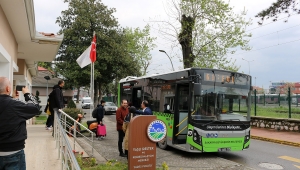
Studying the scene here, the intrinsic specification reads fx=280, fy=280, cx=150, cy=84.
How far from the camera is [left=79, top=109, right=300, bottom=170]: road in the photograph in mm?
8467

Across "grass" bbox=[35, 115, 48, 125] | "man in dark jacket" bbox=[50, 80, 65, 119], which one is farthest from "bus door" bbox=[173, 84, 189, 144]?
"grass" bbox=[35, 115, 48, 125]

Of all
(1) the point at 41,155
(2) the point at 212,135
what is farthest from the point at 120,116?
(2) the point at 212,135

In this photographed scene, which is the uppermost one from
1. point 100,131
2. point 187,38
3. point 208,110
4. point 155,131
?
point 187,38

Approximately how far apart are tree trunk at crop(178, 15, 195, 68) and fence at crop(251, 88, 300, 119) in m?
5.32

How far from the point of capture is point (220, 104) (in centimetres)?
905

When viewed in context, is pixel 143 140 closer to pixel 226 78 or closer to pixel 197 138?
pixel 197 138

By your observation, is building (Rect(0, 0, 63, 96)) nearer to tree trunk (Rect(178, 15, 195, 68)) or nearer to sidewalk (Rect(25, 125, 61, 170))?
sidewalk (Rect(25, 125, 61, 170))

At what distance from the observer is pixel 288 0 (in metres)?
15.1

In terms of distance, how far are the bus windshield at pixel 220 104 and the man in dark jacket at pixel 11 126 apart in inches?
241

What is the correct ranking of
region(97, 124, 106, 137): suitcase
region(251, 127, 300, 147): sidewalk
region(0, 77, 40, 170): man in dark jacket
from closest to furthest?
region(0, 77, 40, 170): man in dark jacket → region(97, 124, 106, 137): suitcase → region(251, 127, 300, 147): sidewalk

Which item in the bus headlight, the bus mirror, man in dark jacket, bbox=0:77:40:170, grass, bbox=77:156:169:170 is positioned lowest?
grass, bbox=77:156:169:170

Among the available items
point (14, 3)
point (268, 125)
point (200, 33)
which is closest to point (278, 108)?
point (268, 125)

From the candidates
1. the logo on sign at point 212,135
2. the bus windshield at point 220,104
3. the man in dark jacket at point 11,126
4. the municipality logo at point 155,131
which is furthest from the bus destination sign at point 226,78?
the man in dark jacket at point 11,126

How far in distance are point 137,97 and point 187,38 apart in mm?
8694
